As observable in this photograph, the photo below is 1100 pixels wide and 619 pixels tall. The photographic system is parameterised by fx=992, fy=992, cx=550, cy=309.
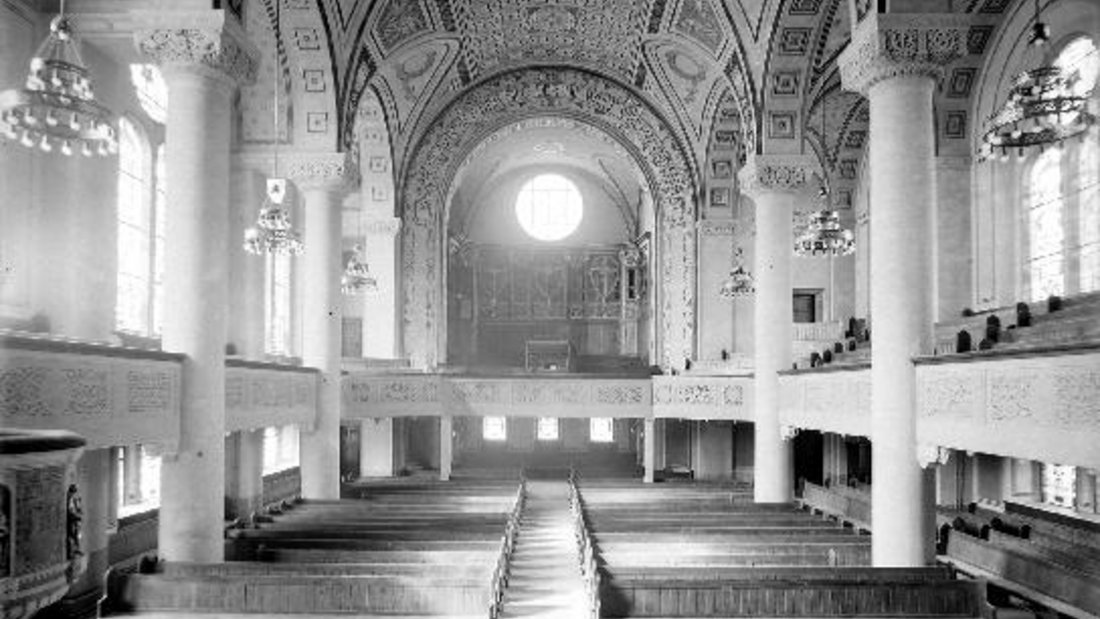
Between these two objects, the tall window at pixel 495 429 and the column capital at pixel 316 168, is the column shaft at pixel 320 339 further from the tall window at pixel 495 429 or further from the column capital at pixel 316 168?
the tall window at pixel 495 429

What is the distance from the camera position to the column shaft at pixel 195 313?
37.5 feet

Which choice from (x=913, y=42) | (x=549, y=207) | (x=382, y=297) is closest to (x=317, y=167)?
(x=382, y=297)

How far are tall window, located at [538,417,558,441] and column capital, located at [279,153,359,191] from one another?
16.0m

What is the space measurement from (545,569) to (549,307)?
60.7 feet

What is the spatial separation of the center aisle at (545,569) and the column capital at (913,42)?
7598mm

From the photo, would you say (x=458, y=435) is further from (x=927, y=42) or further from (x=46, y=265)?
(x=927, y=42)

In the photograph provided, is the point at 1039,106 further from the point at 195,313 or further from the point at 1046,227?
the point at 195,313

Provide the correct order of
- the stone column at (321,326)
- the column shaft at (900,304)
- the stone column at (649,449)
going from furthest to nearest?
the stone column at (649,449), the stone column at (321,326), the column shaft at (900,304)

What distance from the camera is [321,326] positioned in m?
18.4

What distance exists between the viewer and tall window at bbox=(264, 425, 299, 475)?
22953mm

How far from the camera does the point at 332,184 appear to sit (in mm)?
18219

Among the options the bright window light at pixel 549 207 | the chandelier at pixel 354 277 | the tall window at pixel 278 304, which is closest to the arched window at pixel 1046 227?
the chandelier at pixel 354 277

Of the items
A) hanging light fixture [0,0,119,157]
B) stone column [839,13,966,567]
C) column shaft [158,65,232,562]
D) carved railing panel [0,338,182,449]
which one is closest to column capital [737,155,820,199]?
stone column [839,13,966,567]

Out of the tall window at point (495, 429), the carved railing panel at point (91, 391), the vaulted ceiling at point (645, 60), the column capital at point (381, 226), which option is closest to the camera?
the carved railing panel at point (91, 391)
